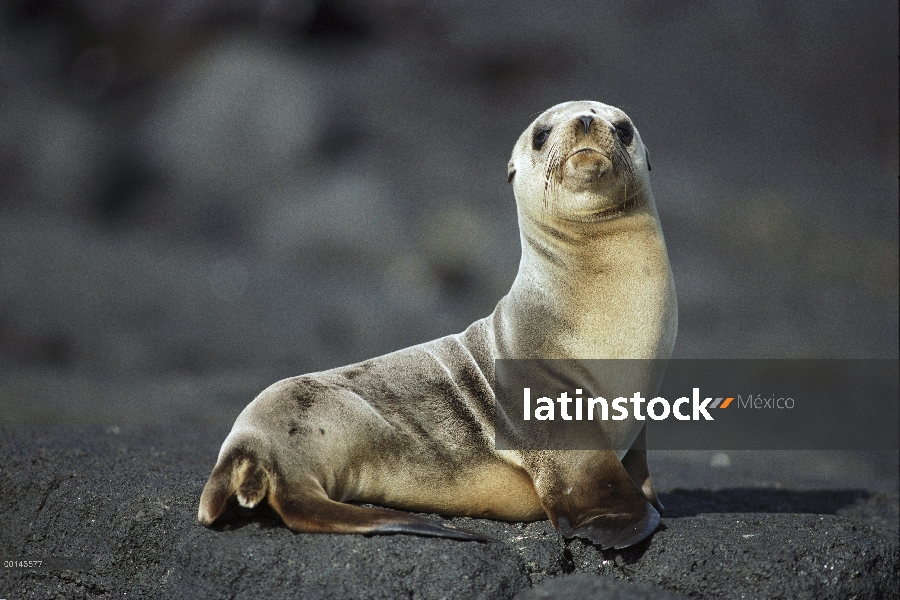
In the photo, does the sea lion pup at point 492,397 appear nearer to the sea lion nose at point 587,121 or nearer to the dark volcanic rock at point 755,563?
the sea lion nose at point 587,121

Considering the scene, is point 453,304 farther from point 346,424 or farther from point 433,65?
point 346,424

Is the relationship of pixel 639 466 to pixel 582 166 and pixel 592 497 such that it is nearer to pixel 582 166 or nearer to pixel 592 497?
pixel 592 497

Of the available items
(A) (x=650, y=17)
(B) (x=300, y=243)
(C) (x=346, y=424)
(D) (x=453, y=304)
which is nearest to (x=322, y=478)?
(C) (x=346, y=424)

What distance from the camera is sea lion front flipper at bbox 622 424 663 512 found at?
3963mm

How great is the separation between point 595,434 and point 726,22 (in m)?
8.72

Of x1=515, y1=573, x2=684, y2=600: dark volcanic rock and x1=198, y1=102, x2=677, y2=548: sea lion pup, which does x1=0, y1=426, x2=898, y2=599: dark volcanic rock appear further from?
x1=198, y1=102, x2=677, y2=548: sea lion pup

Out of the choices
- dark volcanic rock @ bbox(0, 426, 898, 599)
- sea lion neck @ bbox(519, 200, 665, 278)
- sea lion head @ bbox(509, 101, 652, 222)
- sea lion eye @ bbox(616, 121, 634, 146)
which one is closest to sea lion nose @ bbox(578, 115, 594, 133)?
sea lion head @ bbox(509, 101, 652, 222)

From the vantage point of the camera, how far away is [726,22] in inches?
425

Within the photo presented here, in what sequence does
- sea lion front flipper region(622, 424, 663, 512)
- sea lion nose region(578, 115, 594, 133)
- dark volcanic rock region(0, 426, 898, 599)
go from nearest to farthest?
dark volcanic rock region(0, 426, 898, 599) → sea lion nose region(578, 115, 594, 133) → sea lion front flipper region(622, 424, 663, 512)

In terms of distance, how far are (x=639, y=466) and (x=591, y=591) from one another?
4.98 ft

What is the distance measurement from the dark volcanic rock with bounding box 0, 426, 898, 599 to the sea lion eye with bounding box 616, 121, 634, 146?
5.06 ft

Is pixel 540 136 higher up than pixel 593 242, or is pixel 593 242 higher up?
pixel 540 136

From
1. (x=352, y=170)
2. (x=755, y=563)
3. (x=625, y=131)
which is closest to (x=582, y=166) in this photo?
(x=625, y=131)

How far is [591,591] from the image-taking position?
2.54 meters
